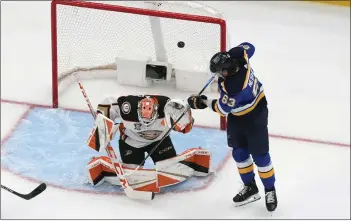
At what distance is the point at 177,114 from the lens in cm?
415

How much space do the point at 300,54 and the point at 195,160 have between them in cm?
154

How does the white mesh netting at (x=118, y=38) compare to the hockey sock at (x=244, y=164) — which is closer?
the hockey sock at (x=244, y=164)

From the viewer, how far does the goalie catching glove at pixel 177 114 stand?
4.14 m

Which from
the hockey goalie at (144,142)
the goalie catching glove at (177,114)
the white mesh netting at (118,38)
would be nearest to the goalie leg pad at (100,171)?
the hockey goalie at (144,142)

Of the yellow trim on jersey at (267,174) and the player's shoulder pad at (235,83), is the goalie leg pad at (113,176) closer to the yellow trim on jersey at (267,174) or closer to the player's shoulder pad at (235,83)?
the yellow trim on jersey at (267,174)

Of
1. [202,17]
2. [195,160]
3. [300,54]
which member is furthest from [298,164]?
[300,54]

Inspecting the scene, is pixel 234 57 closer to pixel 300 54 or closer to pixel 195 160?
pixel 195 160

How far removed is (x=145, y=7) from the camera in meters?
4.92

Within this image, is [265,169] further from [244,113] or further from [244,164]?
[244,113]

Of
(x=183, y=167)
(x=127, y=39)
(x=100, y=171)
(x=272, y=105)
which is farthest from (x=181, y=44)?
(x=100, y=171)

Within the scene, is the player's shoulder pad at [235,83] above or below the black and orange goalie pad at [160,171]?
above

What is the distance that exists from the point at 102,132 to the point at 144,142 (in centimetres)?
23

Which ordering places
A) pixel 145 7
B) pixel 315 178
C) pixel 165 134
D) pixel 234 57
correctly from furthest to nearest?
pixel 145 7 < pixel 315 178 < pixel 165 134 < pixel 234 57

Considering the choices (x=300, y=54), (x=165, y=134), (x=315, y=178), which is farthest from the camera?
(x=300, y=54)
